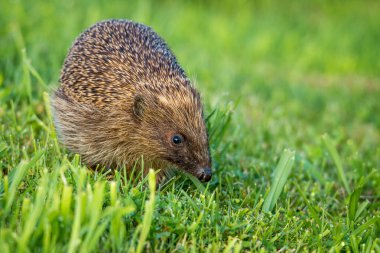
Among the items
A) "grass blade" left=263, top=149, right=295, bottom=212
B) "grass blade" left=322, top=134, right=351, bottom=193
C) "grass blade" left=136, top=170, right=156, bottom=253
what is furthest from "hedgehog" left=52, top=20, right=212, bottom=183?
"grass blade" left=322, top=134, right=351, bottom=193

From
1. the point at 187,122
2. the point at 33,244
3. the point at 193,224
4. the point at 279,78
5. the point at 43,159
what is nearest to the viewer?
the point at 33,244

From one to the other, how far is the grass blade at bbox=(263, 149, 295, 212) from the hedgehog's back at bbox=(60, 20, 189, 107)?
100 centimetres

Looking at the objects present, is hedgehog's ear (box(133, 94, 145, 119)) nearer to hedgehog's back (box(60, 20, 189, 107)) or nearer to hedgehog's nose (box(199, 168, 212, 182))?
hedgehog's back (box(60, 20, 189, 107))

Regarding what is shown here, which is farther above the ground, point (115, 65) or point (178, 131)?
point (115, 65)

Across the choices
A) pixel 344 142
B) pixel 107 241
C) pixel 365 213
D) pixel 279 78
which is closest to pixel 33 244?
pixel 107 241

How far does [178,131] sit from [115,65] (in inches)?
30.8

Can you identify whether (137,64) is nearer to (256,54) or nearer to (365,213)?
(365,213)

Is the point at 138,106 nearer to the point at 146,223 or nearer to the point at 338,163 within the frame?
the point at 146,223

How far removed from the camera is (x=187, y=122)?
13.2 ft

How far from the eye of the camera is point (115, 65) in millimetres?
4273

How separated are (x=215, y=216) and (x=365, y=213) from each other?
1470mm

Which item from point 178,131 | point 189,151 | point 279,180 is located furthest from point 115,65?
point 279,180

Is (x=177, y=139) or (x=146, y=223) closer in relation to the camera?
(x=146, y=223)

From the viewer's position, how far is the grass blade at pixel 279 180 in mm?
3760
